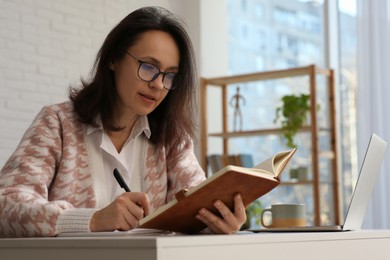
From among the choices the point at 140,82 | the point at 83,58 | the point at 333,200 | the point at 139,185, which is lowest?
the point at 333,200

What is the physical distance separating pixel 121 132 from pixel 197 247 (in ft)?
2.96

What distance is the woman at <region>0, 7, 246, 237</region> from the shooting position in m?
1.86

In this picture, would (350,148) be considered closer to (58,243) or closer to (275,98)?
(275,98)

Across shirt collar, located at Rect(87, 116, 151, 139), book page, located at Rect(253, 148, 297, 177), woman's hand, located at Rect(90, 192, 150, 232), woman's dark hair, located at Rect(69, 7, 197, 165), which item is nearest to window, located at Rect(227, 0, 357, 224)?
woman's dark hair, located at Rect(69, 7, 197, 165)

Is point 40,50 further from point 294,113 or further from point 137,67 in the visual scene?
point 137,67

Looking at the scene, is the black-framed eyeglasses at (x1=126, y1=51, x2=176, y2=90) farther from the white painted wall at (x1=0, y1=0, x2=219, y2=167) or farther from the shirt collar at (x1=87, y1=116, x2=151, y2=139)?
the white painted wall at (x1=0, y1=0, x2=219, y2=167)

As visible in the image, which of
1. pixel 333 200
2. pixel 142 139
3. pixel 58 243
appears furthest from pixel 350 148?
pixel 58 243

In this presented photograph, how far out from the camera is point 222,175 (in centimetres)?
136

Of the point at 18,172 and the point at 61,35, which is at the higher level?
the point at 61,35

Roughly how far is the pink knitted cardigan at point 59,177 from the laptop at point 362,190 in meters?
0.44

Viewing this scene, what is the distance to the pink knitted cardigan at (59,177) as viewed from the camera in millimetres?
1620

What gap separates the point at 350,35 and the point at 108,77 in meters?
3.73

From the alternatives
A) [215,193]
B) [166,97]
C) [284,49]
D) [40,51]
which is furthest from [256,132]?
[215,193]

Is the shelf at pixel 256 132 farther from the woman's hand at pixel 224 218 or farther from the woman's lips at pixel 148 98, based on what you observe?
the woman's hand at pixel 224 218
